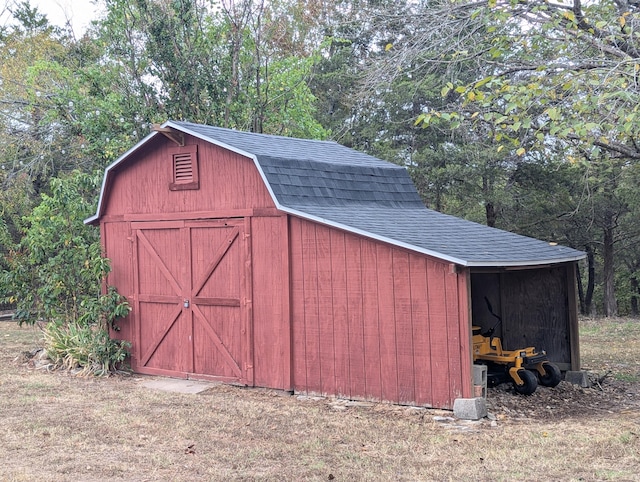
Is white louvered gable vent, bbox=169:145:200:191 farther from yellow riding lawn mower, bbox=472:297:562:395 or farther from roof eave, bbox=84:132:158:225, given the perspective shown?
yellow riding lawn mower, bbox=472:297:562:395

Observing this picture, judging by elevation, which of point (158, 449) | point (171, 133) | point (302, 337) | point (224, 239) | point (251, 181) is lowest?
point (158, 449)

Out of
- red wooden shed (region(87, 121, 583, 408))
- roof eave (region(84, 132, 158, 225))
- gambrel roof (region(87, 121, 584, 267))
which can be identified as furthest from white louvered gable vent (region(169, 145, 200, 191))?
roof eave (region(84, 132, 158, 225))

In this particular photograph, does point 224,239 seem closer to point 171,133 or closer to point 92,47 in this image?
point 171,133

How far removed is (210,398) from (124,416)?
4.30ft

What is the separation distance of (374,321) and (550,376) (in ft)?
A: 8.94

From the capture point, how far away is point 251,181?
32.6 ft

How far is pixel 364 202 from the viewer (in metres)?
10.9

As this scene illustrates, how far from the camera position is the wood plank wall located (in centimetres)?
818

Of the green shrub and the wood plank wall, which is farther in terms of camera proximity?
the green shrub

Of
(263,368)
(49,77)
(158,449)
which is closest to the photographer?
(158,449)

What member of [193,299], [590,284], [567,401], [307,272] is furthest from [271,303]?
[590,284]

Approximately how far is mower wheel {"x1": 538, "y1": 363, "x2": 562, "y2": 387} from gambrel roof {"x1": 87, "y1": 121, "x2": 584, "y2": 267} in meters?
1.46

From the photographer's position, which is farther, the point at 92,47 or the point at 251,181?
the point at 92,47

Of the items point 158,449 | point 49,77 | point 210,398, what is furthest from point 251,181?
point 49,77
